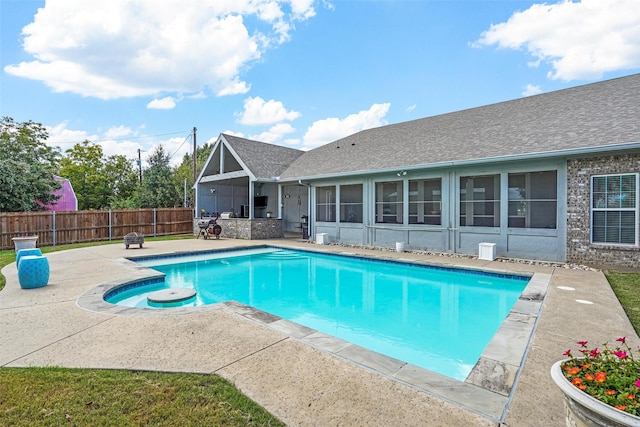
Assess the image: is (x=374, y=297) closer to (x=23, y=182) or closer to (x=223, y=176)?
(x=223, y=176)

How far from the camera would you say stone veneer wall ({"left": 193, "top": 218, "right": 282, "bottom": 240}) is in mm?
15117

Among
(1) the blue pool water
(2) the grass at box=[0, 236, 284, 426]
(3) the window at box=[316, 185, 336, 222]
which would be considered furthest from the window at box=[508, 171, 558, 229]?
(2) the grass at box=[0, 236, 284, 426]

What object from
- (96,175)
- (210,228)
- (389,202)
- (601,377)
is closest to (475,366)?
(601,377)

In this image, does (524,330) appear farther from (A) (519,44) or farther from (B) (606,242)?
(A) (519,44)

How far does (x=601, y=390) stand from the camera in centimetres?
167

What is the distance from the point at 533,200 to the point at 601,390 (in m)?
8.41

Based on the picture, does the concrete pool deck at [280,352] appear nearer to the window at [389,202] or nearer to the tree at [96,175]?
the window at [389,202]

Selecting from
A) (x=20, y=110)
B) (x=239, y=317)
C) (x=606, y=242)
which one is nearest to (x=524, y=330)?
(x=239, y=317)

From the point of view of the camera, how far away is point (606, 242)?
7.63 m

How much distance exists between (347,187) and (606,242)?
8.02 m

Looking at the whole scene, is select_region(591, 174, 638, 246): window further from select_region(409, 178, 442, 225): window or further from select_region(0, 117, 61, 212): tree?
select_region(0, 117, 61, 212): tree

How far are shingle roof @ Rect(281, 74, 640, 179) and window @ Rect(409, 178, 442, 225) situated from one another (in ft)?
2.74

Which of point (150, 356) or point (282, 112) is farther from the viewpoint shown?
point (282, 112)

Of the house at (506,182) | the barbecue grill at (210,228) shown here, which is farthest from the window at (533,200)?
the barbecue grill at (210,228)
